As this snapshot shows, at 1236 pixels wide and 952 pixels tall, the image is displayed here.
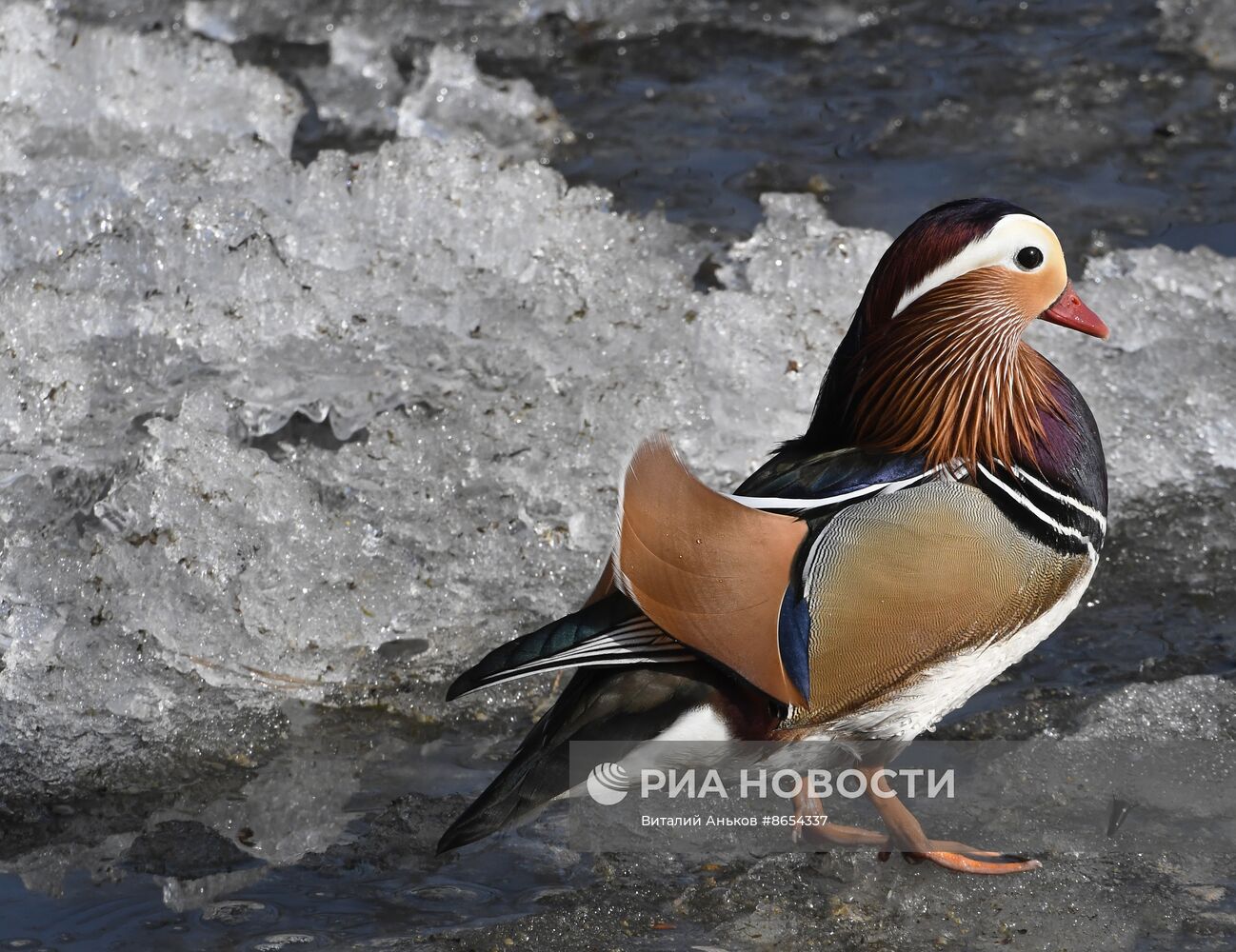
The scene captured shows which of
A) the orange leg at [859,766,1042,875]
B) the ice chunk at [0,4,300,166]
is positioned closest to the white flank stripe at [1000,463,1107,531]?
the orange leg at [859,766,1042,875]

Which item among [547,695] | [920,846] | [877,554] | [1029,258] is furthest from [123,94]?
[920,846]

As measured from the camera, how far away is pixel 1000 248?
9.42ft

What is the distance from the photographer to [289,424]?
4.29 metres

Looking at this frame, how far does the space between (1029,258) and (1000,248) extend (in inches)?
3.2

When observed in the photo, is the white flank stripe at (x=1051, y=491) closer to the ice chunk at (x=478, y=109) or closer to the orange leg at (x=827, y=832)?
the orange leg at (x=827, y=832)

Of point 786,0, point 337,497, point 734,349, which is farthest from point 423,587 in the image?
point 786,0

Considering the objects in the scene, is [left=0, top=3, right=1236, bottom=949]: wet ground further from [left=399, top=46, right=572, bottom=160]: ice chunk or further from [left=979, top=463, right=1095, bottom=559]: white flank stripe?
[left=979, top=463, right=1095, bottom=559]: white flank stripe

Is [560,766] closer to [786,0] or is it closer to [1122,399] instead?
[1122,399]

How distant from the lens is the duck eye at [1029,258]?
2900mm

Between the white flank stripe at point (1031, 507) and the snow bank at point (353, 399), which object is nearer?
the white flank stripe at point (1031, 507)

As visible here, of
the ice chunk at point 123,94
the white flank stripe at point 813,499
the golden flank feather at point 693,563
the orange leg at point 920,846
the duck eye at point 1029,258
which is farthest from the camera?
the ice chunk at point 123,94

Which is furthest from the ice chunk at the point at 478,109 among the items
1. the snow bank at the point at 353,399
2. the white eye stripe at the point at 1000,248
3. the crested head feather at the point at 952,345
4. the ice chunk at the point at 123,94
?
the white eye stripe at the point at 1000,248

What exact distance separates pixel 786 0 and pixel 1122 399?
10.7ft

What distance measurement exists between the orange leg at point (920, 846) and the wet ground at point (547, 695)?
0.13 ft
